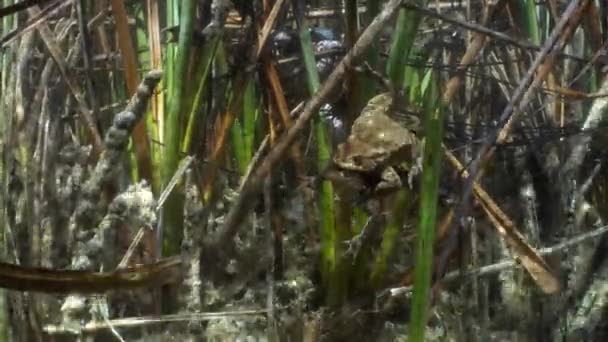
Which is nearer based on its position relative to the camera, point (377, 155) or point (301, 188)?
point (377, 155)

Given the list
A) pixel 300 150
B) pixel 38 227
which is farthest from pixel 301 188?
pixel 38 227

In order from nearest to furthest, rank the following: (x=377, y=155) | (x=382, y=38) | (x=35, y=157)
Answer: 1. (x=377, y=155)
2. (x=382, y=38)
3. (x=35, y=157)

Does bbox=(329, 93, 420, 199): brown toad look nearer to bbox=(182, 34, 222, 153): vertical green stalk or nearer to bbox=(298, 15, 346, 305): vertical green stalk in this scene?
bbox=(298, 15, 346, 305): vertical green stalk

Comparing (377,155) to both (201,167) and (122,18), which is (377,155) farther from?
(122,18)

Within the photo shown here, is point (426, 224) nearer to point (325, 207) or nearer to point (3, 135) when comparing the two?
point (325, 207)

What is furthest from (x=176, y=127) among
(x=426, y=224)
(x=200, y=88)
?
(x=426, y=224)

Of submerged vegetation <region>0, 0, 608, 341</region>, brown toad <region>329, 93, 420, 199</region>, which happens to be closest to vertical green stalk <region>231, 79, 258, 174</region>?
submerged vegetation <region>0, 0, 608, 341</region>

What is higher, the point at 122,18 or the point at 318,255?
the point at 122,18

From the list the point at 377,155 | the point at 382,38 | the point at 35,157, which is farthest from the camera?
the point at 35,157

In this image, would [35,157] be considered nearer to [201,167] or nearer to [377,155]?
[201,167]
